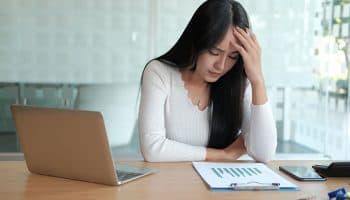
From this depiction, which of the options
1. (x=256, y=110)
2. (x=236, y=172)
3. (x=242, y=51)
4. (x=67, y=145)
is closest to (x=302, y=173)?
(x=236, y=172)

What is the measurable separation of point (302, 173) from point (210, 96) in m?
0.56

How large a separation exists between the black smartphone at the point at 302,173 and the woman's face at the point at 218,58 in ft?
1.43

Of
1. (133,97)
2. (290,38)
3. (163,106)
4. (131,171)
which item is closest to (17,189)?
(131,171)

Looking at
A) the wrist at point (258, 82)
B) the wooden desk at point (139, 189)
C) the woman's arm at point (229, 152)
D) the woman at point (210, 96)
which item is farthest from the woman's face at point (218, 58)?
the wooden desk at point (139, 189)

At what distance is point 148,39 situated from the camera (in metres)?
3.14

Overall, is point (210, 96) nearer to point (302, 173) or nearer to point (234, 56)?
point (234, 56)

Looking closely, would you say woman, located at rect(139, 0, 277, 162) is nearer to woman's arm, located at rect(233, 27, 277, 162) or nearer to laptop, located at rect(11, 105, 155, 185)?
woman's arm, located at rect(233, 27, 277, 162)

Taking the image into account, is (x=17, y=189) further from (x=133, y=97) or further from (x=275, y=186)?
(x=133, y=97)

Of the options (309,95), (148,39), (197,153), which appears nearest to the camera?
(197,153)

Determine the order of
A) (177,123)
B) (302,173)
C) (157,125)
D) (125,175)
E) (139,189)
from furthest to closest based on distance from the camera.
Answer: (177,123)
(157,125)
(302,173)
(125,175)
(139,189)

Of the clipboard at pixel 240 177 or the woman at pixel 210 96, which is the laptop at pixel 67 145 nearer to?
the clipboard at pixel 240 177

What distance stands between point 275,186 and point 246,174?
146 millimetres

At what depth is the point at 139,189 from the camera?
1180 millimetres

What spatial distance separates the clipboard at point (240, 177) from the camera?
47.6 inches
